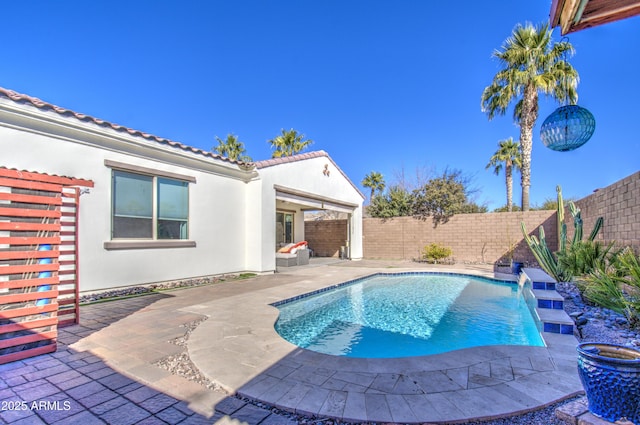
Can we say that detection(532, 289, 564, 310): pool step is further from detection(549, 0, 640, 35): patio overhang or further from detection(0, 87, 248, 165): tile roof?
detection(0, 87, 248, 165): tile roof

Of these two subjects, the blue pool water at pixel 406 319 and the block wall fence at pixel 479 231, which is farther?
the block wall fence at pixel 479 231

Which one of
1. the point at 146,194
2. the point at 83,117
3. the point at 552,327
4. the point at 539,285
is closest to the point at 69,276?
the point at 146,194

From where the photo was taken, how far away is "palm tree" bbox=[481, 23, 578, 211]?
14.5m

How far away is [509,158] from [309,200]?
67.8 ft

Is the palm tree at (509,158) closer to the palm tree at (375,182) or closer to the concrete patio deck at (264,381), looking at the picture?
the palm tree at (375,182)

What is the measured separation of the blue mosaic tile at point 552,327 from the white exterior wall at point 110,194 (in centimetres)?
903

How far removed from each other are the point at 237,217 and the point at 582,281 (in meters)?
10.2

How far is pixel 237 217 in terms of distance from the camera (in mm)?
11273

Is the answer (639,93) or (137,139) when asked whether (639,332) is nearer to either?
(639,93)

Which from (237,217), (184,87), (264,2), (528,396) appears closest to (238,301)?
(237,217)

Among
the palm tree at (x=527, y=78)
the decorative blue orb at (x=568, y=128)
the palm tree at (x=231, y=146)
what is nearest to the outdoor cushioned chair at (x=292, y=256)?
the decorative blue orb at (x=568, y=128)

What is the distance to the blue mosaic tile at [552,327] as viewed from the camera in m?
4.63

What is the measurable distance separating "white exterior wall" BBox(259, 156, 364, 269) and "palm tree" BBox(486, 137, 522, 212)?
50.5 ft

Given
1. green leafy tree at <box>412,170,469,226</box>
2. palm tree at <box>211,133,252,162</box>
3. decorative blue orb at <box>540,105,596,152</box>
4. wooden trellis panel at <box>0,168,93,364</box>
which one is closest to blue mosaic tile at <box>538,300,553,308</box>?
decorative blue orb at <box>540,105,596,152</box>
